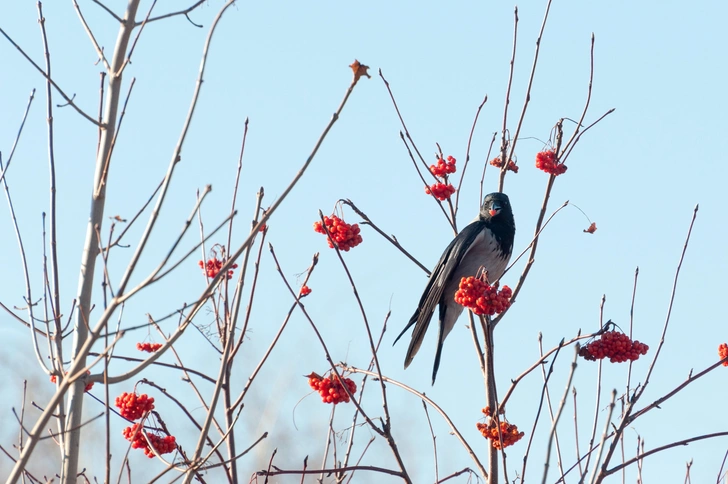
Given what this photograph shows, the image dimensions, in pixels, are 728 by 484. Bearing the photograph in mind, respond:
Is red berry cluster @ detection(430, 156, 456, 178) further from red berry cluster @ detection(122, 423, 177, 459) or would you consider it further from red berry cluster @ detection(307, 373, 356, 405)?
red berry cluster @ detection(122, 423, 177, 459)

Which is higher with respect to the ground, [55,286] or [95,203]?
[95,203]

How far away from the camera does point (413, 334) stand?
17.6 feet

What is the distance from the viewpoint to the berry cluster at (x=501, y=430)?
10.1ft

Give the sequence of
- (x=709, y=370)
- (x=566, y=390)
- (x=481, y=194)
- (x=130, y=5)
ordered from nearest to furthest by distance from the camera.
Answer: (x=566, y=390)
(x=130, y=5)
(x=709, y=370)
(x=481, y=194)

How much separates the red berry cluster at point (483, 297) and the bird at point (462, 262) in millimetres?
1988

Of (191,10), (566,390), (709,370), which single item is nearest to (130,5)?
(191,10)

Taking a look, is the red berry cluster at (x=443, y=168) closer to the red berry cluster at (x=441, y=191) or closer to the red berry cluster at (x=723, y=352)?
the red berry cluster at (x=441, y=191)

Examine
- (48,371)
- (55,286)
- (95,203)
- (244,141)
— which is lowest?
(48,371)

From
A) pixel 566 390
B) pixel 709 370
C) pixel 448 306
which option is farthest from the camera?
pixel 448 306

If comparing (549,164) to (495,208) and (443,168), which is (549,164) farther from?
(495,208)

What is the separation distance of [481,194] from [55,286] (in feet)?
7.30

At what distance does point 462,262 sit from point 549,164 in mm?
2164

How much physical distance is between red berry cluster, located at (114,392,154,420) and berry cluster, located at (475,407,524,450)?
3.98 feet

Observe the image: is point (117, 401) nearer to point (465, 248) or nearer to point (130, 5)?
point (130, 5)
